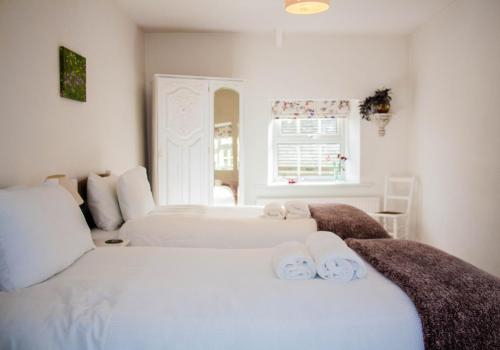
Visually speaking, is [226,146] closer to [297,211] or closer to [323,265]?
[297,211]

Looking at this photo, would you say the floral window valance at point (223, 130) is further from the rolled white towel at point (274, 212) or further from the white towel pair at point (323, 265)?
the white towel pair at point (323, 265)

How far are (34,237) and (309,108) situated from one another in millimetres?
3940

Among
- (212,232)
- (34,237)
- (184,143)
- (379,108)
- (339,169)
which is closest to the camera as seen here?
(34,237)

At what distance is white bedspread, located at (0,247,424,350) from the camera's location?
1308mm

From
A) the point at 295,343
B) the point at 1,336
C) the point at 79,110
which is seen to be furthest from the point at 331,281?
the point at 79,110

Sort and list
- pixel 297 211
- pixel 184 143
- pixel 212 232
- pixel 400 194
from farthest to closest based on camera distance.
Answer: pixel 400 194
pixel 184 143
pixel 297 211
pixel 212 232

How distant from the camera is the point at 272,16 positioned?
4113mm

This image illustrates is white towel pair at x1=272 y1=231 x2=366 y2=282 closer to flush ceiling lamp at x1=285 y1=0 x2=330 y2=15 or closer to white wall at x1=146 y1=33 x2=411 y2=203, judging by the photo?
flush ceiling lamp at x1=285 y1=0 x2=330 y2=15

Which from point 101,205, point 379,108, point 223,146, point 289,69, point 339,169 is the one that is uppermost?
point 289,69

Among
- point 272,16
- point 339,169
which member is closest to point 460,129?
point 339,169

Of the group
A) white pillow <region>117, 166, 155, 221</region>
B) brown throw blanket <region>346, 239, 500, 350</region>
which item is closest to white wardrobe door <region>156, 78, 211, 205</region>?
white pillow <region>117, 166, 155, 221</region>

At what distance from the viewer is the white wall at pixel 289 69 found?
4.74 m

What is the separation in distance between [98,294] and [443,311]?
123 cm

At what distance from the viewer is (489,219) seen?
131 inches
